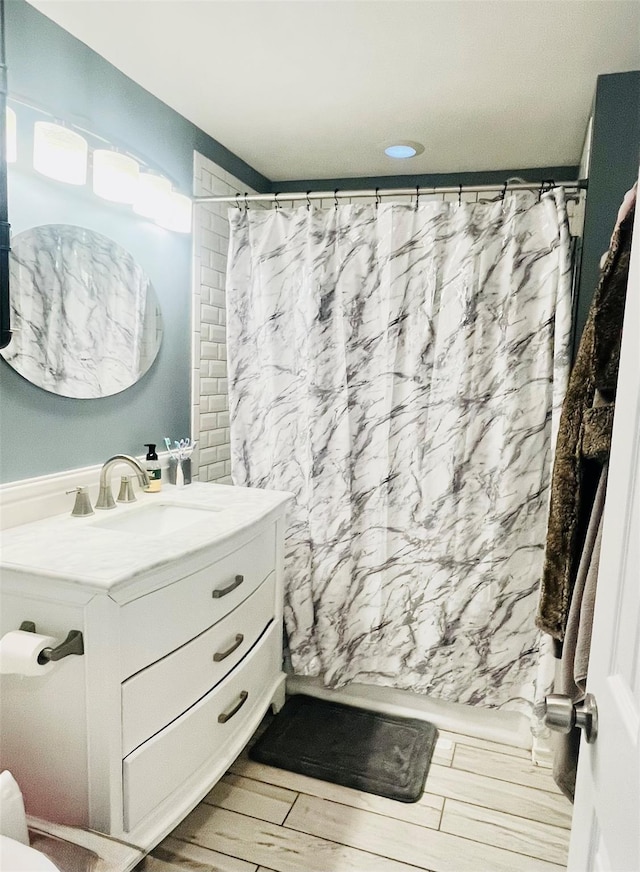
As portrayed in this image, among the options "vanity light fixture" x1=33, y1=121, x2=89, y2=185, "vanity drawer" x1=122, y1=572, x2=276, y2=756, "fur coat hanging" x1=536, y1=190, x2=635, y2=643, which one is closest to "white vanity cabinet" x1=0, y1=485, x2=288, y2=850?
"vanity drawer" x1=122, y1=572, x2=276, y2=756

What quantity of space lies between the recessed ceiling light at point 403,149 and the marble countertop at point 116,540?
1.63m

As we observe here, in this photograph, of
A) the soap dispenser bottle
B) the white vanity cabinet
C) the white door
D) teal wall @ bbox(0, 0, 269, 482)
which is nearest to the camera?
the white door

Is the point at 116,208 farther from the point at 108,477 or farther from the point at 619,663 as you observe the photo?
the point at 619,663

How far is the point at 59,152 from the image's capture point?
1.62m

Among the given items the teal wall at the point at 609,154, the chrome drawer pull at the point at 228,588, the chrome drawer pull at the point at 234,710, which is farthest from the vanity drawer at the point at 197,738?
the teal wall at the point at 609,154

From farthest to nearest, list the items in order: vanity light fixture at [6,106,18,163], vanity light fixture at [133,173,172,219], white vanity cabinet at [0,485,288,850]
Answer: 1. vanity light fixture at [133,173,172,219]
2. vanity light fixture at [6,106,18,163]
3. white vanity cabinet at [0,485,288,850]

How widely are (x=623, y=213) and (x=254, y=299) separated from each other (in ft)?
4.92

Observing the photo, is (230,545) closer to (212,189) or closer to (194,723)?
(194,723)

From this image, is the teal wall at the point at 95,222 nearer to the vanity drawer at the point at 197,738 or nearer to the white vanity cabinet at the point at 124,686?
the white vanity cabinet at the point at 124,686

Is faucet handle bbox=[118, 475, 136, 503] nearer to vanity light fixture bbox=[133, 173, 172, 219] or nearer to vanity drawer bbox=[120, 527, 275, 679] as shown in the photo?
vanity drawer bbox=[120, 527, 275, 679]

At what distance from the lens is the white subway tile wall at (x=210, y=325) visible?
249 cm

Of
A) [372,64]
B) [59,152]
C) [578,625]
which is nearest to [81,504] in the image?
[59,152]

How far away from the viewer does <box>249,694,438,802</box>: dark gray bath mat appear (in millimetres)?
1947

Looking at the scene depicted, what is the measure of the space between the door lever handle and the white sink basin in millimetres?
1242
